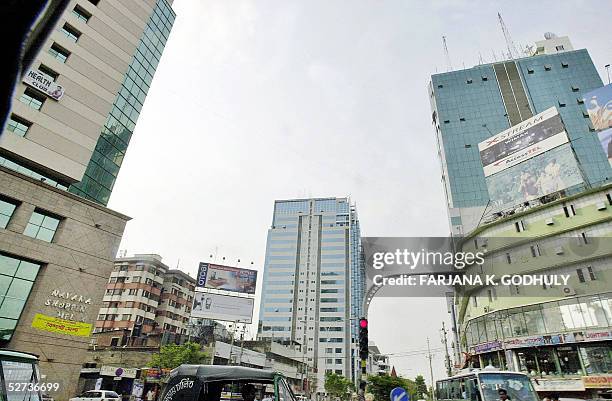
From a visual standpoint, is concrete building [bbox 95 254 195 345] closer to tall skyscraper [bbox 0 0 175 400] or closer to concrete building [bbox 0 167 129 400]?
tall skyscraper [bbox 0 0 175 400]

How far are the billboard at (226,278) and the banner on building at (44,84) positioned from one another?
72.0 feet

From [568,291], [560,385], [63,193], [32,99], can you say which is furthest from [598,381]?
[32,99]

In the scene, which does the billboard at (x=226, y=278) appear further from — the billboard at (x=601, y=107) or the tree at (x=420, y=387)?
the tree at (x=420, y=387)

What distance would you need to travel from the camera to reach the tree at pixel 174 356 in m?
31.5

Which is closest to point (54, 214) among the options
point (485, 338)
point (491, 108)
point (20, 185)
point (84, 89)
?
point (20, 185)

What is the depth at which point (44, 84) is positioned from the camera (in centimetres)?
2328

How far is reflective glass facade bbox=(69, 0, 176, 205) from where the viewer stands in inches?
1150

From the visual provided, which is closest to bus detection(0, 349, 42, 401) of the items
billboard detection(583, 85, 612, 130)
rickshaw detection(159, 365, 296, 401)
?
rickshaw detection(159, 365, 296, 401)

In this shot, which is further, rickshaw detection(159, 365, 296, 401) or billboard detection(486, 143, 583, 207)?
billboard detection(486, 143, 583, 207)

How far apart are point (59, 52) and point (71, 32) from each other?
2.20 metres

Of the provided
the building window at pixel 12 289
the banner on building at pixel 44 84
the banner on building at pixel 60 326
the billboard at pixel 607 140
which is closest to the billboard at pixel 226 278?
the banner on building at pixel 60 326

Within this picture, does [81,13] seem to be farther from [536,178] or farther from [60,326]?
[536,178]

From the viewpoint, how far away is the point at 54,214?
21.6m

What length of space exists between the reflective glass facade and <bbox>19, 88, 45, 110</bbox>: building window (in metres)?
6.12
